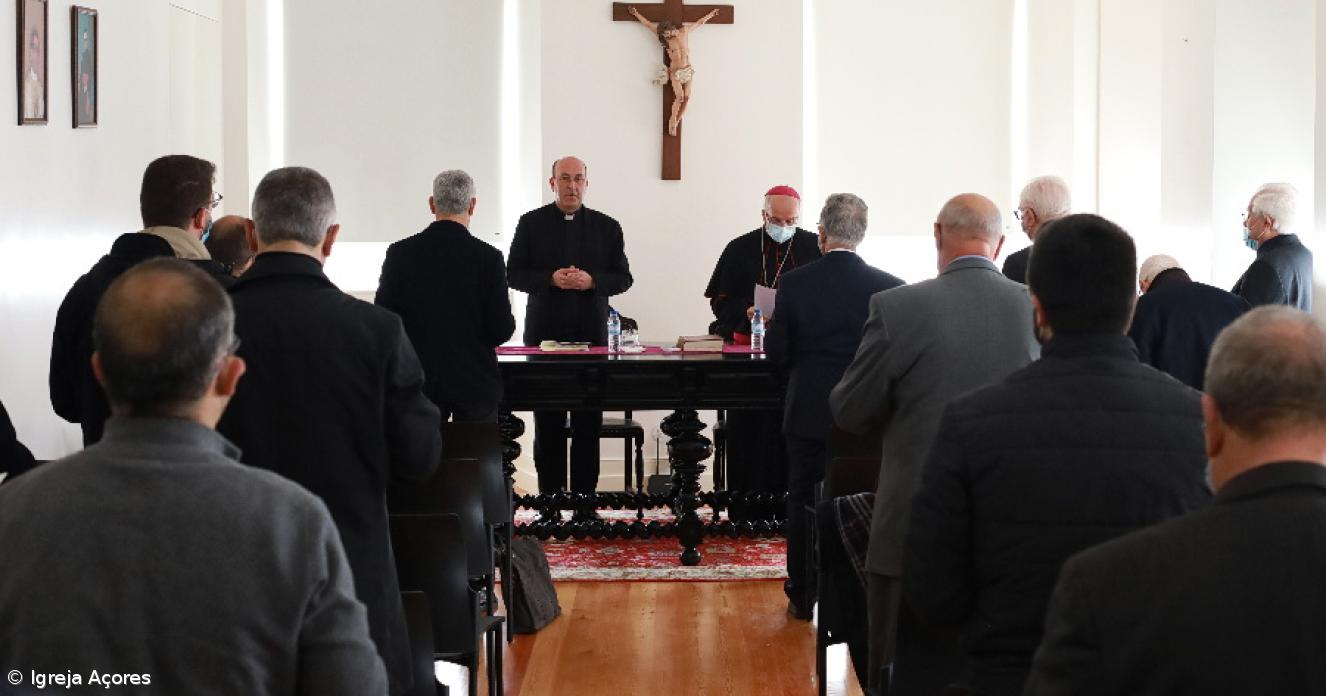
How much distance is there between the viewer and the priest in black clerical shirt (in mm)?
7914

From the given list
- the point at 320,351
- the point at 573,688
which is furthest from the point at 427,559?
the point at 573,688

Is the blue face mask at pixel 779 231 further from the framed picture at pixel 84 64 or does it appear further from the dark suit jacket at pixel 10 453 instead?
the dark suit jacket at pixel 10 453

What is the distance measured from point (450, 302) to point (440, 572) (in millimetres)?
2490

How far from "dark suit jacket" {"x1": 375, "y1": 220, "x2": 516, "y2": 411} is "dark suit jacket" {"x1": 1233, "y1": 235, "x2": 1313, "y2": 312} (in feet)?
10.1

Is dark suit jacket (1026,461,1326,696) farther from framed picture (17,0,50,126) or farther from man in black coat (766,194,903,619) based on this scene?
framed picture (17,0,50,126)

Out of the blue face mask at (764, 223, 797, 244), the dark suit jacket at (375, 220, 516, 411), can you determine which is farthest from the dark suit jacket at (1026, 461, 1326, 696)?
the blue face mask at (764, 223, 797, 244)

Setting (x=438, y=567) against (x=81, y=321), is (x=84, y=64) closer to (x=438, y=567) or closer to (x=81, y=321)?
(x=81, y=321)

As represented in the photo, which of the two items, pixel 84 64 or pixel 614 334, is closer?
pixel 84 64

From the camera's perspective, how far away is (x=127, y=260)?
4383mm

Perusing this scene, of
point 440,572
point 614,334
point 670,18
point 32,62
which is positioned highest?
point 670,18

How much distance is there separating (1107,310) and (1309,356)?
2.73ft

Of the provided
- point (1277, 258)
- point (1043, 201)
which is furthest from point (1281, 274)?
point (1043, 201)

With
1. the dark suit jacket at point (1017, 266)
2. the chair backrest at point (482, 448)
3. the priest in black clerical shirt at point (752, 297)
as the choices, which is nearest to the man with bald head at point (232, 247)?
the chair backrest at point (482, 448)

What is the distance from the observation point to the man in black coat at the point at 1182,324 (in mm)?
5590
